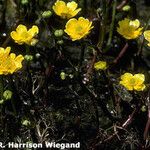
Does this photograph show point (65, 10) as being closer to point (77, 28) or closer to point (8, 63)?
point (77, 28)

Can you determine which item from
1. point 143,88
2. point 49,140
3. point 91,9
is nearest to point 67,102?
point 49,140

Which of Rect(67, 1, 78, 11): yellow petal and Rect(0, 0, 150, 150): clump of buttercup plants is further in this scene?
Rect(67, 1, 78, 11): yellow petal

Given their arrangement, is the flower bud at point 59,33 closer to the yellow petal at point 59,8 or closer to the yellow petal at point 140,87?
the yellow petal at point 59,8

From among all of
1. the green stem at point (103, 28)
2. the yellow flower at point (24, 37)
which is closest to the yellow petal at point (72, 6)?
the green stem at point (103, 28)

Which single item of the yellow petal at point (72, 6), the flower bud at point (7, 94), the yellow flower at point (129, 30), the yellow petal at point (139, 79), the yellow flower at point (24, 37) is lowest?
the flower bud at point (7, 94)

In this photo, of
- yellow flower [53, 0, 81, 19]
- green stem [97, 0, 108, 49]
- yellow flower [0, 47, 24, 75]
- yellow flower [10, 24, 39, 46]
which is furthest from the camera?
green stem [97, 0, 108, 49]

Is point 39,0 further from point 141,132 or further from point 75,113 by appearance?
point 141,132

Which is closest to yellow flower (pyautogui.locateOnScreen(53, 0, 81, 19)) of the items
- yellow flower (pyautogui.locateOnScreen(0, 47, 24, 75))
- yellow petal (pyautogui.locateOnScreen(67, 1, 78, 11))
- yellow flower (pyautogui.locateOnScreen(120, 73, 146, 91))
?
yellow petal (pyautogui.locateOnScreen(67, 1, 78, 11))

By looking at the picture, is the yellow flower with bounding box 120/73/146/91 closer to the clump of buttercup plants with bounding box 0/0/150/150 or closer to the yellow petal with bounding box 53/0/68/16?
Answer: the clump of buttercup plants with bounding box 0/0/150/150

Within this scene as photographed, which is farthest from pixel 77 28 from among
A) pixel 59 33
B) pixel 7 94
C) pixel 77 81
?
pixel 7 94
